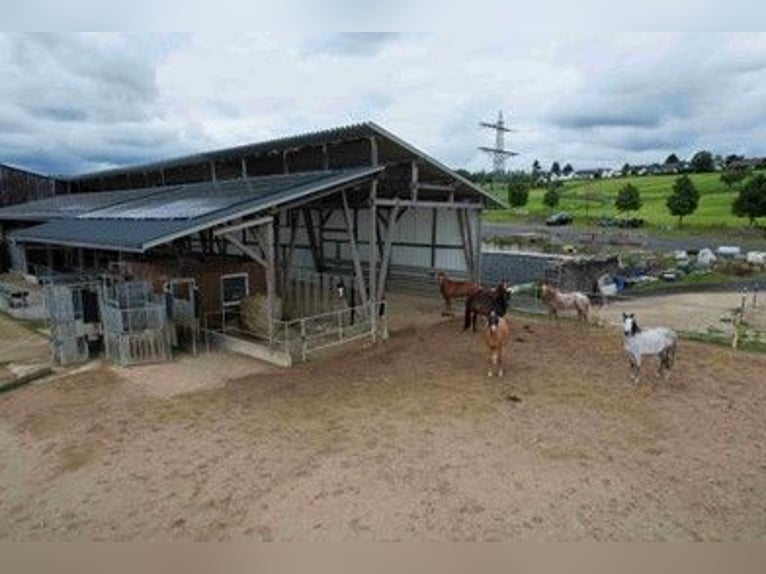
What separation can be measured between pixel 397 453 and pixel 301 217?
1886 cm

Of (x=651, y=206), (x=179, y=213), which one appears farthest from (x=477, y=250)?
(x=651, y=206)

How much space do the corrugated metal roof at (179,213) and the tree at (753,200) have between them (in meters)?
40.5

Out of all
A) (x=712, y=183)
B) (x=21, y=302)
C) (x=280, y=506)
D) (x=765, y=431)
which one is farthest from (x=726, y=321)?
(x=712, y=183)

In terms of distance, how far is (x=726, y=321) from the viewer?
1802 centimetres

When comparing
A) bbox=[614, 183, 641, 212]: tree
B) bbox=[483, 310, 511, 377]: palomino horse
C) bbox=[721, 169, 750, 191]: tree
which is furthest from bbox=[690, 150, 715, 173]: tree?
bbox=[483, 310, 511, 377]: palomino horse

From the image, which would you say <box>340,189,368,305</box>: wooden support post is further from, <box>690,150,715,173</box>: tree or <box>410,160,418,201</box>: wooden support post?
<box>690,150,715,173</box>: tree

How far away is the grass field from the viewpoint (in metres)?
56.4

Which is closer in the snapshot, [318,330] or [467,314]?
[467,314]

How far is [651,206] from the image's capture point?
71.6 metres

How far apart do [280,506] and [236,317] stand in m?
10.6

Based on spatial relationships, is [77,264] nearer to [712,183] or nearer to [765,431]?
[765,431]

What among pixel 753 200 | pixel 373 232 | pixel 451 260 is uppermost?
pixel 753 200

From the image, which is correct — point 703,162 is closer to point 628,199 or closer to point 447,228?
point 628,199

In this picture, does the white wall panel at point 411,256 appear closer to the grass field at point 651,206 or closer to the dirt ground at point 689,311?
the dirt ground at point 689,311
